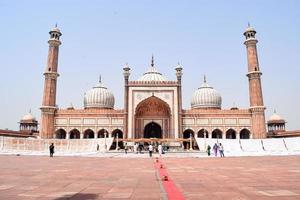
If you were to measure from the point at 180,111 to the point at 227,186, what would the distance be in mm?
29819

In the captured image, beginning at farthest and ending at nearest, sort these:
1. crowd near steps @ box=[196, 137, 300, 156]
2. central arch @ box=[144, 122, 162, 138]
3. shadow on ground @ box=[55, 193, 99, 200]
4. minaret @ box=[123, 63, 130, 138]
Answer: central arch @ box=[144, 122, 162, 138] < minaret @ box=[123, 63, 130, 138] < crowd near steps @ box=[196, 137, 300, 156] < shadow on ground @ box=[55, 193, 99, 200]

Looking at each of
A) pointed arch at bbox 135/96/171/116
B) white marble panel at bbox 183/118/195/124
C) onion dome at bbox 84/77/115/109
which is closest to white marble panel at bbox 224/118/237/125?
white marble panel at bbox 183/118/195/124

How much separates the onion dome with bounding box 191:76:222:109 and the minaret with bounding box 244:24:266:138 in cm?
700

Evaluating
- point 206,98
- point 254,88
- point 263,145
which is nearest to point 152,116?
point 206,98

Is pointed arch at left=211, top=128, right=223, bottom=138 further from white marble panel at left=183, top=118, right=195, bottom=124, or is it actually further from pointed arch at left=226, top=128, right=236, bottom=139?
white marble panel at left=183, top=118, right=195, bottom=124

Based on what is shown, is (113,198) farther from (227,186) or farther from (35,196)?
(227,186)

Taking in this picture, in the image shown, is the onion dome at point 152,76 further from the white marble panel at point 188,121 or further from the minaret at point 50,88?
the minaret at point 50,88

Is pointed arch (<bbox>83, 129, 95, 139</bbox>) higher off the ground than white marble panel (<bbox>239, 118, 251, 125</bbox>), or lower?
lower

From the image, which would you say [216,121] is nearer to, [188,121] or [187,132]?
[188,121]

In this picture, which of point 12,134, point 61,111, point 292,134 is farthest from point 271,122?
point 12,134

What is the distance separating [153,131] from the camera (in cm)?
3947

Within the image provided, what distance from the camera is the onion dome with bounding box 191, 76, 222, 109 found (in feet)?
140

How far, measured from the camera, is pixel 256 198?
4203mm

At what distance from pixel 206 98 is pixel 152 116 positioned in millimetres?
10186
